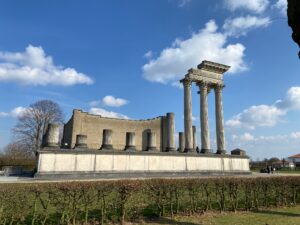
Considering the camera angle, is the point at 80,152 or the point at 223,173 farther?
the point at 223,173

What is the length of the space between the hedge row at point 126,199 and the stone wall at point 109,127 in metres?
34.9

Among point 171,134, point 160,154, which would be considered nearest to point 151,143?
point 160,154

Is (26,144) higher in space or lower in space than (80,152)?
higher

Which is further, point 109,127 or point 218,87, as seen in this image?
point 109,127

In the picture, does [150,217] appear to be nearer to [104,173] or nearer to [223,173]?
[104,173]

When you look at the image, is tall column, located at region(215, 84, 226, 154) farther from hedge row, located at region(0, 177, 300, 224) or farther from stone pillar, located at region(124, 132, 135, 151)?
hedge row, located at region(0, 177, 300, 224)

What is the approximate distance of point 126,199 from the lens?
8656 millimetres

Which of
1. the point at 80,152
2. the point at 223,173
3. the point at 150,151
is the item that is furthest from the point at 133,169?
the point at 223,173

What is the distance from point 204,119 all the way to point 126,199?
25395 mm

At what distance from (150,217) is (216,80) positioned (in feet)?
89.7

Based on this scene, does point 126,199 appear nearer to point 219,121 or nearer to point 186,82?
point 186,82

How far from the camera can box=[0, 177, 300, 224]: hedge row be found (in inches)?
307

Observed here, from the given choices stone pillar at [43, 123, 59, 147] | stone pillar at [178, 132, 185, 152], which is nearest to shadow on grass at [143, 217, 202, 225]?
stone pillar at [43, 123, 59, 147]

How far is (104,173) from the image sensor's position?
2381 cm
